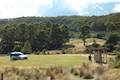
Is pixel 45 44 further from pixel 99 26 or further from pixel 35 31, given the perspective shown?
pixel 99 26

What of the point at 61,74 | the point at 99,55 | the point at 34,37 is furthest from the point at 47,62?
the point at 34,37

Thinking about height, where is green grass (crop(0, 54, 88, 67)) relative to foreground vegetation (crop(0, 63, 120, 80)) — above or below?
below

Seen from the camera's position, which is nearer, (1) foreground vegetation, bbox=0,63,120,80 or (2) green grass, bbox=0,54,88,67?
(1) foreground vegetation, bbox=0,63,120,80

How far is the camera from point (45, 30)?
374 feet

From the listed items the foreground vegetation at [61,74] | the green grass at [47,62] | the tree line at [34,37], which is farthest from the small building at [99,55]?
the tree line at [34,37]

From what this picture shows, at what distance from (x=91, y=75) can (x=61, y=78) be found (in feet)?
18.4

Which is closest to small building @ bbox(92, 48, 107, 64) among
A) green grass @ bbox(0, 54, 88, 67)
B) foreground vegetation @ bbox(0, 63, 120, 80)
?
green grass @ bbox(0, 54, 88, 67)

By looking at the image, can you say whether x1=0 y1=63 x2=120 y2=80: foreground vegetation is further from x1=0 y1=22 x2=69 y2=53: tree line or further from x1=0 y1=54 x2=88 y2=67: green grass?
x1=0 y1=22 x2=69 y2=53: tree line

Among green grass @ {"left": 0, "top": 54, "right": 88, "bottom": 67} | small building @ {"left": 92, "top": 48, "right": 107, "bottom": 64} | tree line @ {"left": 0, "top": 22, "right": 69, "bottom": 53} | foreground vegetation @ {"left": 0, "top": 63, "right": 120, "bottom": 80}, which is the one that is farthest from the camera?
tree line @ {"left": 0, "top": 22, "right": 69, "bottom": 53}

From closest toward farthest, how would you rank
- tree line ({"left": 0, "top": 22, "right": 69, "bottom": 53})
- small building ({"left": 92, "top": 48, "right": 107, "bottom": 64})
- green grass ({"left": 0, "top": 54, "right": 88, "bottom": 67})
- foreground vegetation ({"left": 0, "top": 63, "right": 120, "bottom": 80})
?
1. foreground vegetation ({"left": 0, "top": 63, "right": 120, "bottom": 80})
2. green grass ({"left": 0, "top": 54, "right": 88, "bottom": 67})
3. small building ({"left": 92, "top": 48, "right": 107, "bottom": 64})
4. tree line ({"left": 0, "top": 22, "right": 69, "bottom": 53})

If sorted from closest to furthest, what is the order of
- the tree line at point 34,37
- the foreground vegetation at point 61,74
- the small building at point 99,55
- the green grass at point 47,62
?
the foreground vegetation at point 61,74, the green grass at point 47,62, the small building at point 99,55, the tree line at point 34,37

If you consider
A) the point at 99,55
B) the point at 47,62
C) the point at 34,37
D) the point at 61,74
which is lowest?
the point at 47,62

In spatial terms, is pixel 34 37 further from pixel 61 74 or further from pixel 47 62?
pixel 61 74

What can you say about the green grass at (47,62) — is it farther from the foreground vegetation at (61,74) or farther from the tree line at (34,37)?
the tree line at (34,37)
